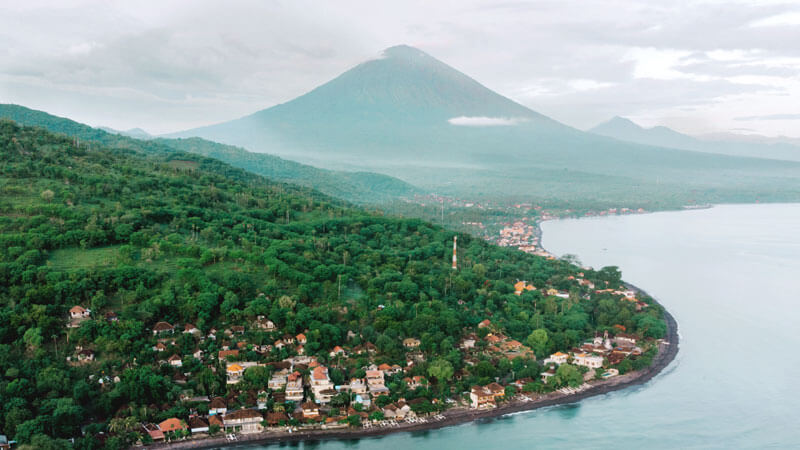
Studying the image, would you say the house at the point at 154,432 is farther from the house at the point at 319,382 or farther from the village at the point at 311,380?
the house at the point at 319,382

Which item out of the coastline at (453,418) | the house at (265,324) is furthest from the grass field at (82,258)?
the coastline at (453,418)

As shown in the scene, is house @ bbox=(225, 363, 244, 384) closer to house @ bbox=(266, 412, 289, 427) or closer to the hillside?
the hillside

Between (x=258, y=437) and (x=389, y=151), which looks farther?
(x=389, y=151)

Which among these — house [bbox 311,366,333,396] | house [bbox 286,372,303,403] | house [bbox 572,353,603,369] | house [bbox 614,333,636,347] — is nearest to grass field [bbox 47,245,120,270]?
house [bbox 286,372,303,403]

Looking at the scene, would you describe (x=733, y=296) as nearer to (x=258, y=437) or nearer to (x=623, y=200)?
(x=258, y=437)

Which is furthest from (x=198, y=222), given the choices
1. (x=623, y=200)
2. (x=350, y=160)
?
(x=350, y=160)

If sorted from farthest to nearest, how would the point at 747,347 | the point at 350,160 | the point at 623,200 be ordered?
A: the point at 350,160
the point at 623,200
the point at 747,347

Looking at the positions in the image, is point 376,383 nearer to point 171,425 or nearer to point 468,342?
point 468,342
